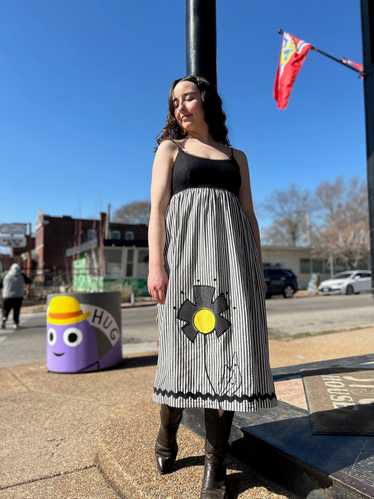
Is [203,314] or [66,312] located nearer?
[203,314]

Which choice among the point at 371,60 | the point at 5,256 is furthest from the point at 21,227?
the point at 371,60

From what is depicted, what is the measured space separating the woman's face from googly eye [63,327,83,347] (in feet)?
12.7

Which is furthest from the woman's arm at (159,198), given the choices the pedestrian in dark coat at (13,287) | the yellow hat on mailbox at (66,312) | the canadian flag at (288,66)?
the pedestrian in dark coat at (13,287)

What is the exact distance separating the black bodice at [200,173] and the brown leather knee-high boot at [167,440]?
3.62 ft

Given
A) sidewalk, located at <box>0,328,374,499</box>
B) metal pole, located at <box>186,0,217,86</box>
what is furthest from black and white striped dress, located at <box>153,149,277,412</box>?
metal pole, located at <box>186,0,217,86</box>

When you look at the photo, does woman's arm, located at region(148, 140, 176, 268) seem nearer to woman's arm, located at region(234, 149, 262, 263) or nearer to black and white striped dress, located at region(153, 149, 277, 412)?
black and white striped dress, located at region(153, 149, 277, 412)

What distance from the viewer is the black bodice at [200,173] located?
2.11m

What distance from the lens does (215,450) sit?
1.98m

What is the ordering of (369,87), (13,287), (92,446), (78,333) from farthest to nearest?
(13,287), (78,333), (369,87), (92,446)

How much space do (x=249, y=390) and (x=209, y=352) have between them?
23cm

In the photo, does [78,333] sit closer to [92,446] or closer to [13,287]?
[92,446]

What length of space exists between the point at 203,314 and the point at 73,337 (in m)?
3.93

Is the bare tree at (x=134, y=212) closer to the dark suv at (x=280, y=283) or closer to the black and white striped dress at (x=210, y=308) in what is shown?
the dark suv at (x=280, y=283)

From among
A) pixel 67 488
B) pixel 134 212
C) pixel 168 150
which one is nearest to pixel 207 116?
pixel 168 150
